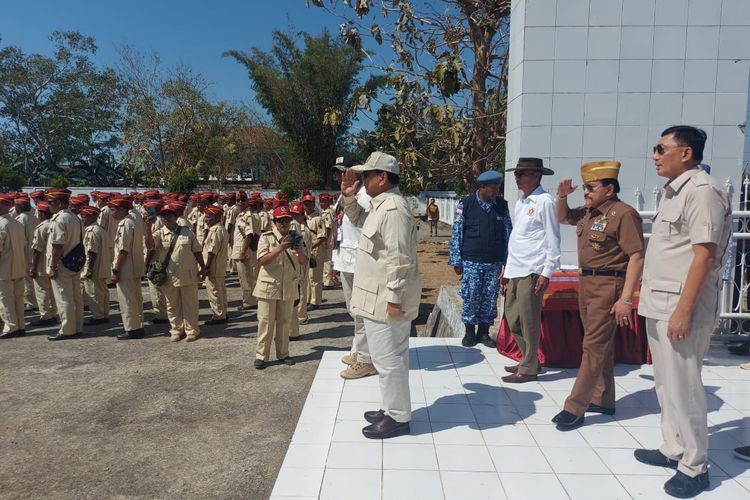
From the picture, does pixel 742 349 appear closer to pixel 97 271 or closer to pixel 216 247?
pixel 216 247

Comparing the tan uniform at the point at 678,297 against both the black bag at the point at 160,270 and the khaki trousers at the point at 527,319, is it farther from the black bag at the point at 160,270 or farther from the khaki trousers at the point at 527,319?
the black bag at the point at 160,270

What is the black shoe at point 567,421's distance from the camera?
3.40m

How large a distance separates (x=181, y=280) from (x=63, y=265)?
1.63 meters

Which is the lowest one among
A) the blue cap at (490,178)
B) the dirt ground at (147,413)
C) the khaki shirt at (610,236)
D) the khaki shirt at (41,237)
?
the dirt ground at (147,413)

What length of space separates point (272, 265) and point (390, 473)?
2940 millimetres

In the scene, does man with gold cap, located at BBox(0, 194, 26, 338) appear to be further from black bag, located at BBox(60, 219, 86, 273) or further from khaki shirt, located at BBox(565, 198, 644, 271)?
khaki shirt, located at BBox(565, 198, 644, 271)

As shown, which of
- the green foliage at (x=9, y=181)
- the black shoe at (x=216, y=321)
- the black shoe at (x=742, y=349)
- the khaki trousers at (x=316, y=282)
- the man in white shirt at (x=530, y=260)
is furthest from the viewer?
the green foliage at (x=9, y=181)

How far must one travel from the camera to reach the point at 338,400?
3984mm

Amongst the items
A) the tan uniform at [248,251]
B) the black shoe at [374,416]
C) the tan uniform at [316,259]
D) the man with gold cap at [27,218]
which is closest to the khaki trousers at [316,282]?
the tan uniform at [316,259]

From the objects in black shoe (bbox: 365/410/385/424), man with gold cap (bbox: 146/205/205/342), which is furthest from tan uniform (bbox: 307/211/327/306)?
black shoe (bbox: 365/410/385/424)

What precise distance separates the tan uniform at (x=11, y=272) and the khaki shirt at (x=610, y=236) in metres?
6.85

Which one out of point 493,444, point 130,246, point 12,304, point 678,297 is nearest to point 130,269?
point 130,246

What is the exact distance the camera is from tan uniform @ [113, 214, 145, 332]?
21.9 ft

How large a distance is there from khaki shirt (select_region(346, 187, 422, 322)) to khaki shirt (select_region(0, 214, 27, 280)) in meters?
5.61
